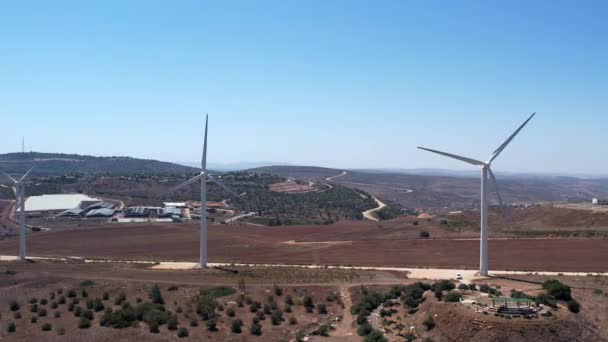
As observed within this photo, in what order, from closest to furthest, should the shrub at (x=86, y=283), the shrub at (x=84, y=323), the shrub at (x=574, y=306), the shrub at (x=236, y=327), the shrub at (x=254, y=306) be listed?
1. the shrub at (x=236, y=327)
2. the shrub at (x=84, y=323)
3. the shrub at (x=574, y=306)
4. the shrub at (x=254, y=306)
5. the shrub at (x=86, y=283)

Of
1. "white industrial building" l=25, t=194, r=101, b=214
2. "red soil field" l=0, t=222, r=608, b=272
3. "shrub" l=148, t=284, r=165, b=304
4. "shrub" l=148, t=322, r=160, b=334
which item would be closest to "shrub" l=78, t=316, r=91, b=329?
"shrub" l=148, t=322, r=160, b=334

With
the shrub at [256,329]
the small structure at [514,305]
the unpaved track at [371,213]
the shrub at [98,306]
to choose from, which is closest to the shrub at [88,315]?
the shrub at [98,306]

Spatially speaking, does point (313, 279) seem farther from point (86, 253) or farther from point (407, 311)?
point (86, 253)

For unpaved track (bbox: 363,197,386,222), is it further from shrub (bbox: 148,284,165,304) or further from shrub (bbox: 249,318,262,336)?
shrub (bbox: 249,318,262,336)

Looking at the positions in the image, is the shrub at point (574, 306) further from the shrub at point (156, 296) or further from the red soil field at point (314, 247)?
the shrub at point (156, 296)

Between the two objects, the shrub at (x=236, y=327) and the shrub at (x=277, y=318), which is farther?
the shrub at (x=277, y=318)

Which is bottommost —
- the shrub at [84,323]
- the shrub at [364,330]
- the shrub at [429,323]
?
the shrub at [84,323]

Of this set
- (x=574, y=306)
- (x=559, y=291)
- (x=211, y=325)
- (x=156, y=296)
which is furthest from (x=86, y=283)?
(x=574, y=306)

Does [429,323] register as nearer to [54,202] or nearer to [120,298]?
[120,298]

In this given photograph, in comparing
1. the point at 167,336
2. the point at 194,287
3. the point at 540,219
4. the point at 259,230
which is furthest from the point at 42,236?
the point at 540,219
